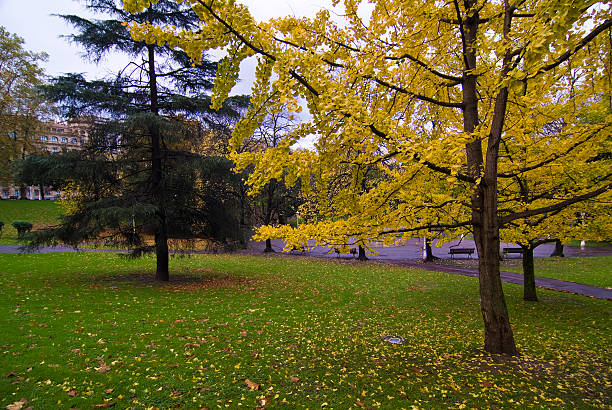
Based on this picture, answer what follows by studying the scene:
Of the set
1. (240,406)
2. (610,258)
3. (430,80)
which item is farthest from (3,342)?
(610,258)

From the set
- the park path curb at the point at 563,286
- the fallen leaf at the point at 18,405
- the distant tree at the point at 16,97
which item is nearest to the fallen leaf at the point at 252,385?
the fallen leaf at the point at 18,405

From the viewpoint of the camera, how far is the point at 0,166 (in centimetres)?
3344

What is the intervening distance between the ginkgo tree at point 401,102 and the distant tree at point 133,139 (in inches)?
272

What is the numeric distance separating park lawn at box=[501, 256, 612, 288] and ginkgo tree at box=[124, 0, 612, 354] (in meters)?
10.3

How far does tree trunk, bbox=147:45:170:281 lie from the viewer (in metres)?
10.3

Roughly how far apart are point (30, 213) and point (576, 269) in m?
45.7

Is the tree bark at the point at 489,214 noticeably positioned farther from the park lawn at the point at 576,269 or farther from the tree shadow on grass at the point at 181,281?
the park lawn at the point at 576,269

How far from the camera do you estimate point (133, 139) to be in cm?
1091

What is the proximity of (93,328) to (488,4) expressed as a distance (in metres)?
9.21

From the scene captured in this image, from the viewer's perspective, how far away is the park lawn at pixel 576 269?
1330cm

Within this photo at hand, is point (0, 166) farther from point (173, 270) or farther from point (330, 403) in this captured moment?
point (330, 403)

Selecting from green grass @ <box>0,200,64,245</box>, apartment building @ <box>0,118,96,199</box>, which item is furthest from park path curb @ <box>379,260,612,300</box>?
green grass @ <box>0,200,64,245</box>

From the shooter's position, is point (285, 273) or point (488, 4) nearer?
point (488, 4)

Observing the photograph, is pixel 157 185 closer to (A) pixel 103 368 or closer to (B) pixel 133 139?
(B) pixel 133 139
